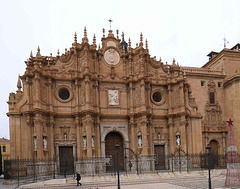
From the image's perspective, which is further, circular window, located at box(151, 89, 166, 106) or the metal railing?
circular window, located at box(151, 89, 166, 106)

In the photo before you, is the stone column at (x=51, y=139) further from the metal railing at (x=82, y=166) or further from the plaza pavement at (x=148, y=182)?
the plaza pavement at (x=148, y=182)

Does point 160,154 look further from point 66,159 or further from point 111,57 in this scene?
point 111,57

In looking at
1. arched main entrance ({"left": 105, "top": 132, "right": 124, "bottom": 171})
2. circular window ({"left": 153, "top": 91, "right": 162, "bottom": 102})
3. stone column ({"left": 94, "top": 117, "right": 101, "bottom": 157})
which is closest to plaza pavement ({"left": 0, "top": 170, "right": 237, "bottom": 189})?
stone column ({"left": 94, "top": 117, "right": 101, "bottom": 157})

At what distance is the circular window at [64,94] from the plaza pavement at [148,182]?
1003 cm

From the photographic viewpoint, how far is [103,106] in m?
30.2

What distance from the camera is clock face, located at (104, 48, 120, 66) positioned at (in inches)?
1240

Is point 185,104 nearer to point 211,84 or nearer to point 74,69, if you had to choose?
point 211,84

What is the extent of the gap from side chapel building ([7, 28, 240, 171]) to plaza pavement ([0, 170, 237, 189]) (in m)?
5.06

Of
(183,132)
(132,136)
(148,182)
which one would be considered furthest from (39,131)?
(183,132)

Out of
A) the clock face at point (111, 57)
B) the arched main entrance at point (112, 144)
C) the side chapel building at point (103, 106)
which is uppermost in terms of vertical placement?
the clock face at point (111, 57)

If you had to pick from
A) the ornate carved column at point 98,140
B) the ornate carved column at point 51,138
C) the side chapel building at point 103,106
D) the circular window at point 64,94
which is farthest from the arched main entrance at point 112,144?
the circular window at point 64,94

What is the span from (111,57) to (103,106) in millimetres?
5965

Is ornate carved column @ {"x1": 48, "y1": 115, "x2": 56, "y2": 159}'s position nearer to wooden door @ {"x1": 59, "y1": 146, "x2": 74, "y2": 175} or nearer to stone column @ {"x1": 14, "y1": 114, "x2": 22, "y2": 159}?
wooden door @ {"x1": 59, "y1": 146, "x2": 74, "y2": 175}

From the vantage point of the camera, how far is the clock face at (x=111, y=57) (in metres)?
31.5
